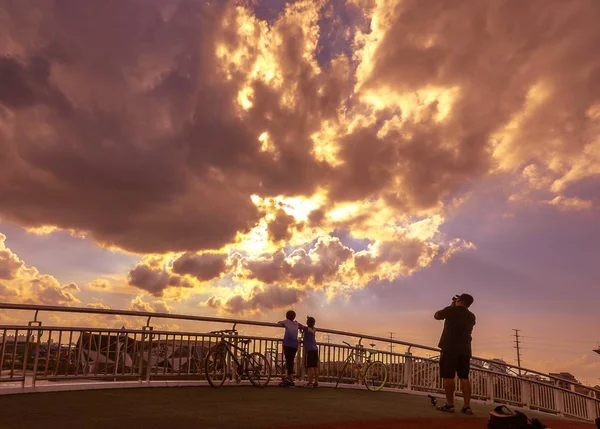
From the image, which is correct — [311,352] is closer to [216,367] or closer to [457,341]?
[216,367]

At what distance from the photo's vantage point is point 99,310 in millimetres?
11055

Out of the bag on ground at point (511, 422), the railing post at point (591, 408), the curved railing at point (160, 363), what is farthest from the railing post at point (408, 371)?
the bag on ground at point (511, 422)

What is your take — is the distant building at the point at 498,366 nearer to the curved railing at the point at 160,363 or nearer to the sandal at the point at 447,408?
the curved railing at the point at 160,363

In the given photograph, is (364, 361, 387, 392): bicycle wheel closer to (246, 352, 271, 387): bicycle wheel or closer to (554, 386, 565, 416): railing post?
(246, 352, 271, 387): bicycle wheel

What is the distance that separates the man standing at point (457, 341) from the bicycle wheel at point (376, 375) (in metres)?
5.22

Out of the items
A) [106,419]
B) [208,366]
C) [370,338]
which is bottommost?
[106,419]

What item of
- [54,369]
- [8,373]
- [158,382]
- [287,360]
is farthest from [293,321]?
[8,373]

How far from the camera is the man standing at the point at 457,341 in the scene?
10711 mm

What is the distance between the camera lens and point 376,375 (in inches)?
634

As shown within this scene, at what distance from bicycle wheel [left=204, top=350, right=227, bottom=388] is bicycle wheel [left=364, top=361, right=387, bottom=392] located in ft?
16.3

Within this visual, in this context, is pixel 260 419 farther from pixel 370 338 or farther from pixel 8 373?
pixel 370 338

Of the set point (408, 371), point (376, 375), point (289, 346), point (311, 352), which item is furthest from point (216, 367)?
point (408, 371)

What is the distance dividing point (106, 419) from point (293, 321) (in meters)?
7.56

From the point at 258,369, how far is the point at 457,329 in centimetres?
570
